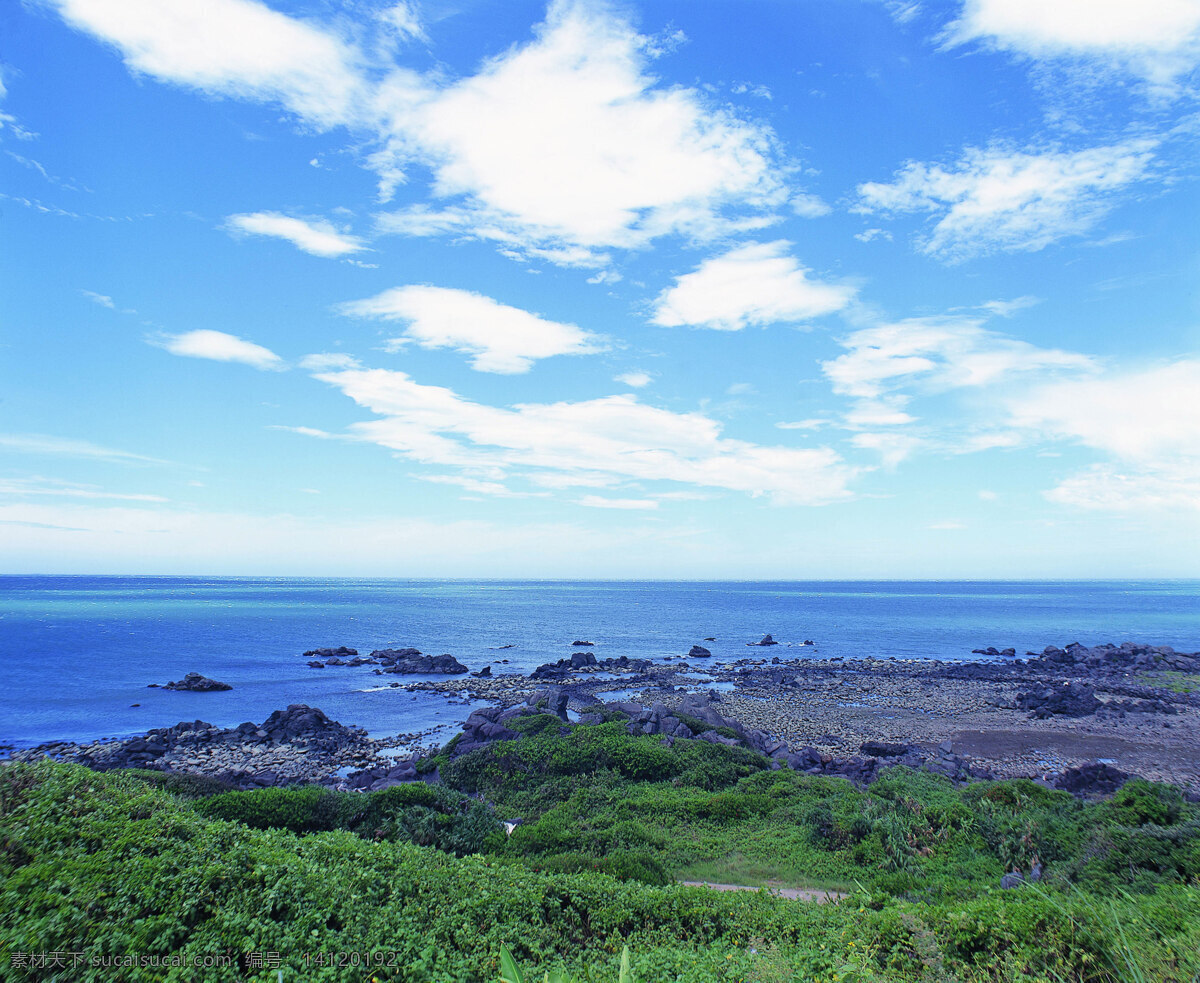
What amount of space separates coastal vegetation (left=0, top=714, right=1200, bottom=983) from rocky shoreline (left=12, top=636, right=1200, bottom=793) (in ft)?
38.4

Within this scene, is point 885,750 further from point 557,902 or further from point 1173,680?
point 1173,680

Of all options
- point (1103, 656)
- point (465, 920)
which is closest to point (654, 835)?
point (465, 920)

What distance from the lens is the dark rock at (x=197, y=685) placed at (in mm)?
43312

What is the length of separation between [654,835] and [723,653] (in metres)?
51.7

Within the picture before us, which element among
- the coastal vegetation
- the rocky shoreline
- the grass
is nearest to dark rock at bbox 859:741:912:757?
the rocky shoreline

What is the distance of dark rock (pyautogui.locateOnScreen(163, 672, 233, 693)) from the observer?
142 ft

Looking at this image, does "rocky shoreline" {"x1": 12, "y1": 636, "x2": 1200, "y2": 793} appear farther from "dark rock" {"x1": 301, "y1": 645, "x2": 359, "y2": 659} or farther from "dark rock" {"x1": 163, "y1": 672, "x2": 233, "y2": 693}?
"dark rock" {"x1": 163, "y1": 672, "x2": 233, "y2": 693}

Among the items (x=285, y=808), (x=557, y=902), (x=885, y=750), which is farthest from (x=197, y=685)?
(x=557, y=902)

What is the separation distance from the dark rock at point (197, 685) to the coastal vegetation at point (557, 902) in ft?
119

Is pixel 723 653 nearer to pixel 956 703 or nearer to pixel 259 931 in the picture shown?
pixel 956 703

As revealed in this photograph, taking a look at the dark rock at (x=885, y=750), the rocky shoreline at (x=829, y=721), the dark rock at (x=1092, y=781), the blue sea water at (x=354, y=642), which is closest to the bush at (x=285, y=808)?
the rocky shoreline at (x=829, y=721)

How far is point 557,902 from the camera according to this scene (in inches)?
317

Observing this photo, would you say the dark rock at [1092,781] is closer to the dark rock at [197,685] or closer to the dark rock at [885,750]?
the dark rock at [885,750]

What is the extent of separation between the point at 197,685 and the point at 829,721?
42.5 metres
